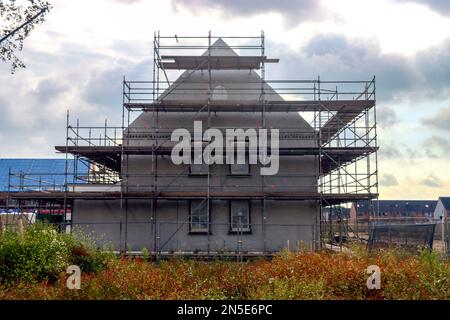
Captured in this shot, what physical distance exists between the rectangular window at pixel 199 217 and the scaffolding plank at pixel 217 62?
23.0 feet

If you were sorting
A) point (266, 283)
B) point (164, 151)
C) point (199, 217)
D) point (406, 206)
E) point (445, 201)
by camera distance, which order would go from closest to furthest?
point (266, 283) < point (164, 151) < point (199, 217) < point (445, 201) < point (406, 206)

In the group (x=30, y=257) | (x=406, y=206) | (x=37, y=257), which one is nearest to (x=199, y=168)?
(x=37, y=257)

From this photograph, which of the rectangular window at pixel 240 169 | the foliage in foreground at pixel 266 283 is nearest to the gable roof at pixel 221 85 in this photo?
the rectangular window at pixel 240 169

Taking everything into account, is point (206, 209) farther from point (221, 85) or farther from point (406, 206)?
point (406, 206)

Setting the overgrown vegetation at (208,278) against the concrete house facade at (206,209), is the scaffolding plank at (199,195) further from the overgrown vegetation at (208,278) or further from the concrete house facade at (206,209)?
the overgrown vegetation at (208,278)

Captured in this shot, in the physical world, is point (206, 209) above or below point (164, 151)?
below

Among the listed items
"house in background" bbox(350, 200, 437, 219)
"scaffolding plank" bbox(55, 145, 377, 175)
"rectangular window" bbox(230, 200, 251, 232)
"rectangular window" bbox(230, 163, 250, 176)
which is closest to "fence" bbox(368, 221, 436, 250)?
"scaffolding plank" bbox(55, 145, 377, 175)

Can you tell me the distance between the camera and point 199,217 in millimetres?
23156

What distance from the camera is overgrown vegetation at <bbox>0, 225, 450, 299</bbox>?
9.98 meters

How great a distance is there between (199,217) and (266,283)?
485 inches

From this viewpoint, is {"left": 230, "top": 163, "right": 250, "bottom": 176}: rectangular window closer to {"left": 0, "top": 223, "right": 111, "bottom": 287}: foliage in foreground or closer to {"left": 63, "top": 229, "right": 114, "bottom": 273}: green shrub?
{"left": 63, "top": 229, "right": 114, "bottom": 273}: green shrub

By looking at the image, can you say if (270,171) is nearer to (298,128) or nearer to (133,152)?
(298,128)

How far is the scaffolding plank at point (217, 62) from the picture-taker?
24.6 meters

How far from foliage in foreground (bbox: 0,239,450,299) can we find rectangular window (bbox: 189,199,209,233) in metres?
9.78
